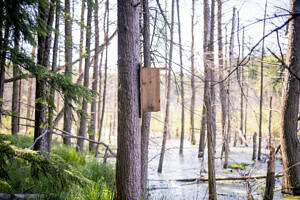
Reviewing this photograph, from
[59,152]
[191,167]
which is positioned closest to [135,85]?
[59,152]

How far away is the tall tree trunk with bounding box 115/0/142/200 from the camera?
304 centimetres

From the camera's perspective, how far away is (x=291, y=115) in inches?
219

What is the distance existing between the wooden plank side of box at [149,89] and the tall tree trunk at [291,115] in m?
3.86

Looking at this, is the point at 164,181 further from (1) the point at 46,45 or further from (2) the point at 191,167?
(1) the point at 46,45

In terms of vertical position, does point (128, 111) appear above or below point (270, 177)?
above

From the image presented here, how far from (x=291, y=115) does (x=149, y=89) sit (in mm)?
4188

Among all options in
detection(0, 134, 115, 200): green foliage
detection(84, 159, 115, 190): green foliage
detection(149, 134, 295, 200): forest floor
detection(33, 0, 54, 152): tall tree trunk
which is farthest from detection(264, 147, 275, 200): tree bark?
detection(33, 0, 54, 152): tall tree trunk

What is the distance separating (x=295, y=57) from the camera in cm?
536

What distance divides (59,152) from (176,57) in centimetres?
450

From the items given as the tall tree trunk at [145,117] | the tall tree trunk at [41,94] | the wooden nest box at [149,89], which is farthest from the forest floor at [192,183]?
the tall tree trunk at [41,94]

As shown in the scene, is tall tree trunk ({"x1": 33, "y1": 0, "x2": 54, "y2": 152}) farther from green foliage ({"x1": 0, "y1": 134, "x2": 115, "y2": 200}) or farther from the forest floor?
the forest floor

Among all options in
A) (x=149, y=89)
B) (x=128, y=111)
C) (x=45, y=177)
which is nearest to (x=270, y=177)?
(x=149, y=89)

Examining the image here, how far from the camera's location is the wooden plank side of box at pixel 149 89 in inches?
126

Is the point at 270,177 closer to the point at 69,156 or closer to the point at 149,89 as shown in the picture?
the point at 149,89
